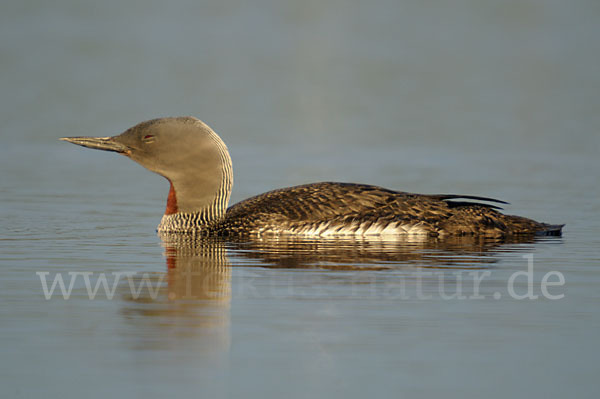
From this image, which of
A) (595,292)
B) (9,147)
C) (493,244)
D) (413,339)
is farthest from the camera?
(9,147)

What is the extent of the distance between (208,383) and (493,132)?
75.7 feet

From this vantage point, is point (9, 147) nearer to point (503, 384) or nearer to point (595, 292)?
point (595, 292)

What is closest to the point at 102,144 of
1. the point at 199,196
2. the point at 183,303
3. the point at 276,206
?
the point at 199,196

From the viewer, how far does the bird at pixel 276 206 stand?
10.1 metres

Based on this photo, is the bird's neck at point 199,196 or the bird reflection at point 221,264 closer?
the bird reflection at point 221,264

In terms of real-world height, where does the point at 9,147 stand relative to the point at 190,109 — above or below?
below

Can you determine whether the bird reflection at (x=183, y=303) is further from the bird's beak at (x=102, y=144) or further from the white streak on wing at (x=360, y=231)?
the bird's beak at (x=102, y=144)

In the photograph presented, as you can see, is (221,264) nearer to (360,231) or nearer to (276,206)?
(276,206)

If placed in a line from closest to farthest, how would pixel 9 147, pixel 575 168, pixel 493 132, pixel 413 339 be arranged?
1. pixel 413 339
2. pixel 575 168
3. pixel 9 147
4. pixel 493 132

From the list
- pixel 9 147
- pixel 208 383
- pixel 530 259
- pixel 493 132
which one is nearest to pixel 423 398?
pixel 208 383

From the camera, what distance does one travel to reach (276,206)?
10266 mm

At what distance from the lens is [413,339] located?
5.84 meters

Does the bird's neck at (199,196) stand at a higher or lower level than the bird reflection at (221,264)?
higher

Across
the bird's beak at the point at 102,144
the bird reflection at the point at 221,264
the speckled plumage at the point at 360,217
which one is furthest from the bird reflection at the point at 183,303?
the bird's beak at the point at 102,144
